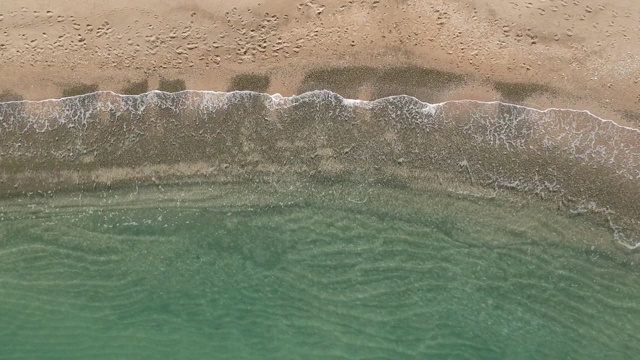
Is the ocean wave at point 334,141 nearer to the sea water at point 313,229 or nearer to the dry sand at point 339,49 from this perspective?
the sea water at point 313,229

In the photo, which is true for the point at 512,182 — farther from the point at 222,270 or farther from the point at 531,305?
the point at 222,270

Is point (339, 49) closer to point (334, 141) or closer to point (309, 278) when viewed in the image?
point (334, 141)

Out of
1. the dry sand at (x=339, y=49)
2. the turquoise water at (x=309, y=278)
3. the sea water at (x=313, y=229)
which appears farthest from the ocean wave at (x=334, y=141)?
the turquoise water at (x=309, y=278)

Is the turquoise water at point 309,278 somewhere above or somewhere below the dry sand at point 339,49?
below

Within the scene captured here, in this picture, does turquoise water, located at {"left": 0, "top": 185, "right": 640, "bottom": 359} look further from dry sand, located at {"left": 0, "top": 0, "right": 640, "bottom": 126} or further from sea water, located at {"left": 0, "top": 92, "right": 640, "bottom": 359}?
dry sand, located at {"left": 0, "top": 0, "right": 640, "bottom": 126}

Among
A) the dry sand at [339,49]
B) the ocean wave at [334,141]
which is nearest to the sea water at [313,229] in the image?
the ocean wave at [334,141]

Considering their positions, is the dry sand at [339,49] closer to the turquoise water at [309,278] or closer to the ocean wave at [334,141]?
the ocean wave at [334,141]

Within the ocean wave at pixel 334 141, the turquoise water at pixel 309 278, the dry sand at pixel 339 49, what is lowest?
the turquoise water at pixel 309 278
